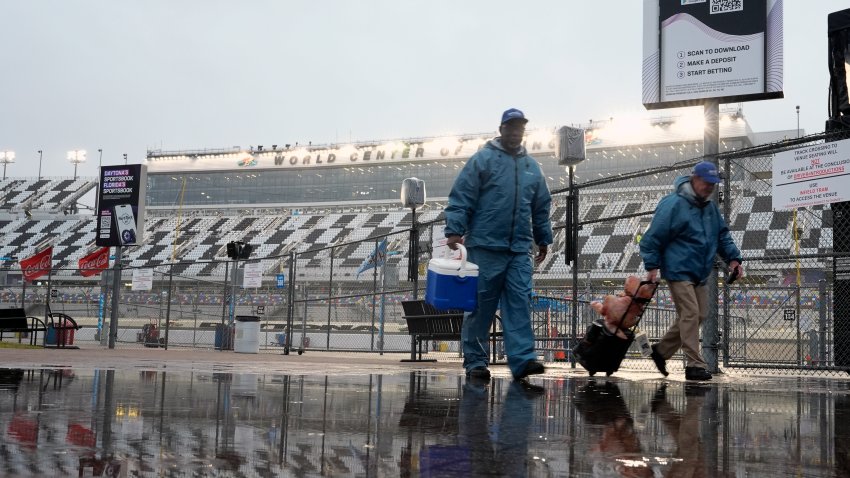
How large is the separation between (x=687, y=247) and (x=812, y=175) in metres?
1.86

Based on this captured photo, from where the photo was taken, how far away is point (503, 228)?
18.1 ft

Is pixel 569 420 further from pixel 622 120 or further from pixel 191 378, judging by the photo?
pixel 622 120

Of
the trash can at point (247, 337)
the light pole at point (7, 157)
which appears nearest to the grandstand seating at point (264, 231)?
the light pole at point (7, 157)

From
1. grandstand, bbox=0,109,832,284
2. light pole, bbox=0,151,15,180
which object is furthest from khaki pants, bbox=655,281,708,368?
light pole, bbox=0,151,15,180

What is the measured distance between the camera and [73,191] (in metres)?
64.2

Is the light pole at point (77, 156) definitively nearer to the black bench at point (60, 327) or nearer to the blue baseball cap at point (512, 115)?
the black bench at point (60, 327)

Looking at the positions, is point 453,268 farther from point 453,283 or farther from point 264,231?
point 264,231

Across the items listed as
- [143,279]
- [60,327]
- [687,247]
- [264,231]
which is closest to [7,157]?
[264,231]

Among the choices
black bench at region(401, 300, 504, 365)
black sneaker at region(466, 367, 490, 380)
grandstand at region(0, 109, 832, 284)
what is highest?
grandstand at region(0, 109, 832, 284)

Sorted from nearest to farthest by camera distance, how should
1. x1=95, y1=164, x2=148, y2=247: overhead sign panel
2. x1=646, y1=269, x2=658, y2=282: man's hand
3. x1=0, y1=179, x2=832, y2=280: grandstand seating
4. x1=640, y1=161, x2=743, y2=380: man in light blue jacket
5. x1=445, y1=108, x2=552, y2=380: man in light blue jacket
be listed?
1. x1=445, y1=108, x2=552, y2=380: man in light blue jacket
2. x1=646, y1=269, x2=658, y2=282: man's hand
3. x1=640, y1=161, x2=743, y2=380: man in light blue jacket
4. x1=95, y1=164, x2=148, y2=247: overhead sign panel
5. x1=0, y1=179, x2=832, y2=280: grandstand seating

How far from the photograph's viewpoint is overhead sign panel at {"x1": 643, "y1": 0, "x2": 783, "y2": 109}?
771 centimetres

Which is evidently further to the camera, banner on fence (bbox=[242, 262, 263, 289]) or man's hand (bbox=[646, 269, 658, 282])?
banner on fence (bbox=[242, 262, 263, 289])

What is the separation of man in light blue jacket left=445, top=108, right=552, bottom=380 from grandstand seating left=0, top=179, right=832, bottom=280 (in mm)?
26421

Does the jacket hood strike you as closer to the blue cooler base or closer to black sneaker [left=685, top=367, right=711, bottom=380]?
the blue cooler base
